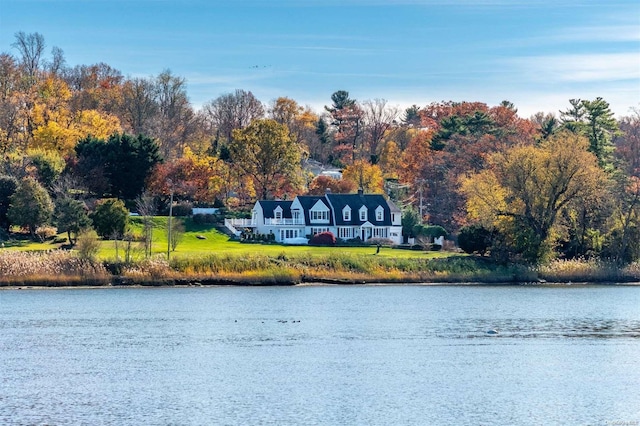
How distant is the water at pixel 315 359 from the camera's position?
3183 centimetres

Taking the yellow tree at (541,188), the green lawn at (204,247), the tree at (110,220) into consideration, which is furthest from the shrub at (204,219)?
the yellow tree at (541,188)

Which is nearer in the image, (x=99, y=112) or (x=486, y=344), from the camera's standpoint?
(x=486, y=344)

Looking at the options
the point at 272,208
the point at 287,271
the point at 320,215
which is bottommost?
the point at 287,271

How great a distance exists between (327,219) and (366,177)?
81.8ft

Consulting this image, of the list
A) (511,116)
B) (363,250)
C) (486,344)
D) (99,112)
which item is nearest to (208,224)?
(363,250)

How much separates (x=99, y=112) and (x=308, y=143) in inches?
1754

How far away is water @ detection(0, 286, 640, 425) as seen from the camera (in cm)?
3183

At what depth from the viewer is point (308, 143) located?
167 meters

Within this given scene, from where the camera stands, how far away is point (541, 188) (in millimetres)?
83312

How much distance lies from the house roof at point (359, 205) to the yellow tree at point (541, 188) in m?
23.1

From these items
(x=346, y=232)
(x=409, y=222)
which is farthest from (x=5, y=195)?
(x=409, y=222)

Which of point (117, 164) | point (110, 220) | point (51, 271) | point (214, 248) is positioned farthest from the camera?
point (117, 164)

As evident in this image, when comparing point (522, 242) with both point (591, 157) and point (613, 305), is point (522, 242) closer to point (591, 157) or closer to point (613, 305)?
point (591, 157)

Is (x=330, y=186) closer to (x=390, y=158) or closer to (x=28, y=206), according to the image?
(x=390, y=158)
